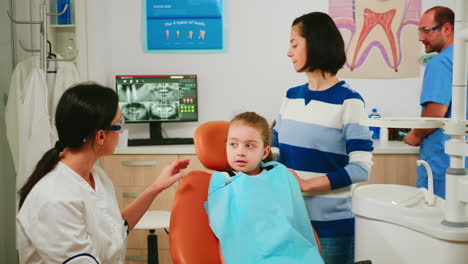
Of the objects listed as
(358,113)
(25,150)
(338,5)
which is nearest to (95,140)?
(358,113)

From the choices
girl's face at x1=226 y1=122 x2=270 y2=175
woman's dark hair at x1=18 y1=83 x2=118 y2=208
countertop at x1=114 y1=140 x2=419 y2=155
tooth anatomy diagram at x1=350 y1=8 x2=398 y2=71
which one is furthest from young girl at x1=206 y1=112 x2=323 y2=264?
tooth anatomy diagram at x1=350 y1=8 x2=398 y2=71

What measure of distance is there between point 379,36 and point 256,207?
2.46 m

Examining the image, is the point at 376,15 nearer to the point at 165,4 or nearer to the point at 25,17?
the point at 165,4

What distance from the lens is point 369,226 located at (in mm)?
1287

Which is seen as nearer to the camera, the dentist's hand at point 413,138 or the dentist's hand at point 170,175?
the dentist's hand at point 170,175

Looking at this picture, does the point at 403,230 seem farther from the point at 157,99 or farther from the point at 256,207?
the point at 157,99

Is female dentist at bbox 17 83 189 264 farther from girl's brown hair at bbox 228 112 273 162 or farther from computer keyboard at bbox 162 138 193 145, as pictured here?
computer keyboard at bbox 162 138 193 145

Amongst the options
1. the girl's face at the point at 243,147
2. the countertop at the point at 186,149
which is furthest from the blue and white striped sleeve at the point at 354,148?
the countertop at the point at 186,149

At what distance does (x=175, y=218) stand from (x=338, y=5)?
253 centimetres

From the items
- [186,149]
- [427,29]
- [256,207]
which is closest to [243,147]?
[256,207]

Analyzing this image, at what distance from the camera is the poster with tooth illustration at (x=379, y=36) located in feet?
11.5

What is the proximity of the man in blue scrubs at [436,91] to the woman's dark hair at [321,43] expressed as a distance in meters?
0.92

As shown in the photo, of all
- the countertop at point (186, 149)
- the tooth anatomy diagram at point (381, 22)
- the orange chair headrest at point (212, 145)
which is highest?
the tooth anatomy diagram at point (381, 22)

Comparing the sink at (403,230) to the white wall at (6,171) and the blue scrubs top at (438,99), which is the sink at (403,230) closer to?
the blue scrubs top at (438,99)
